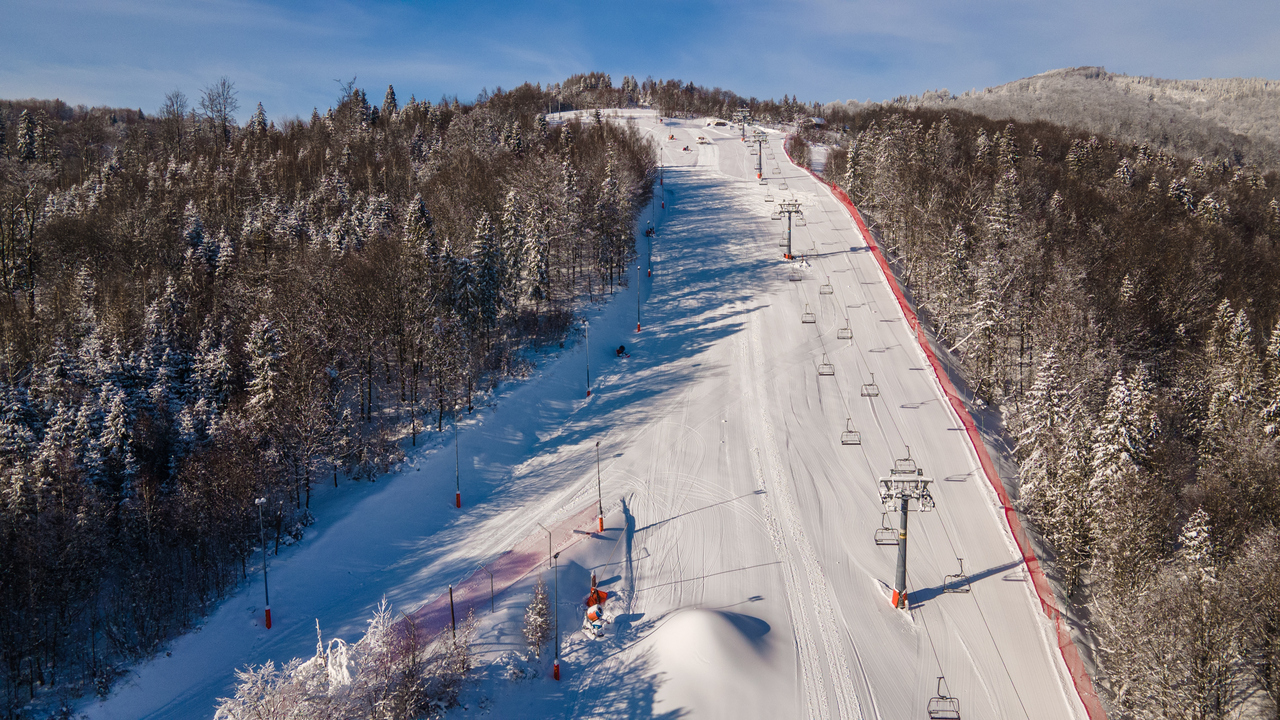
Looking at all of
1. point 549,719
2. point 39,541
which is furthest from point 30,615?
point 549,719

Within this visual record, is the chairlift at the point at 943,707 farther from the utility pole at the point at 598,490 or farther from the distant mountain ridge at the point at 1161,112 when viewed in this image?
the distant mountain ridge at the point at 1161,112

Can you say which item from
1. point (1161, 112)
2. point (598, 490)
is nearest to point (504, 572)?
point (598, 490)

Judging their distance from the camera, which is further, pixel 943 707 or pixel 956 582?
pixel 956 582

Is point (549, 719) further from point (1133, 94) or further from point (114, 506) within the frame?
point (1133, 94)

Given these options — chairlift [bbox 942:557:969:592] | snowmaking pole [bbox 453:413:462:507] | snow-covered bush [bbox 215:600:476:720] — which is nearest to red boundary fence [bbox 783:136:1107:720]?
chairlift [bbox 942:557:969:592]

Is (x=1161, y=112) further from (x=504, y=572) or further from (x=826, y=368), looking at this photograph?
(x=504, y=572)
